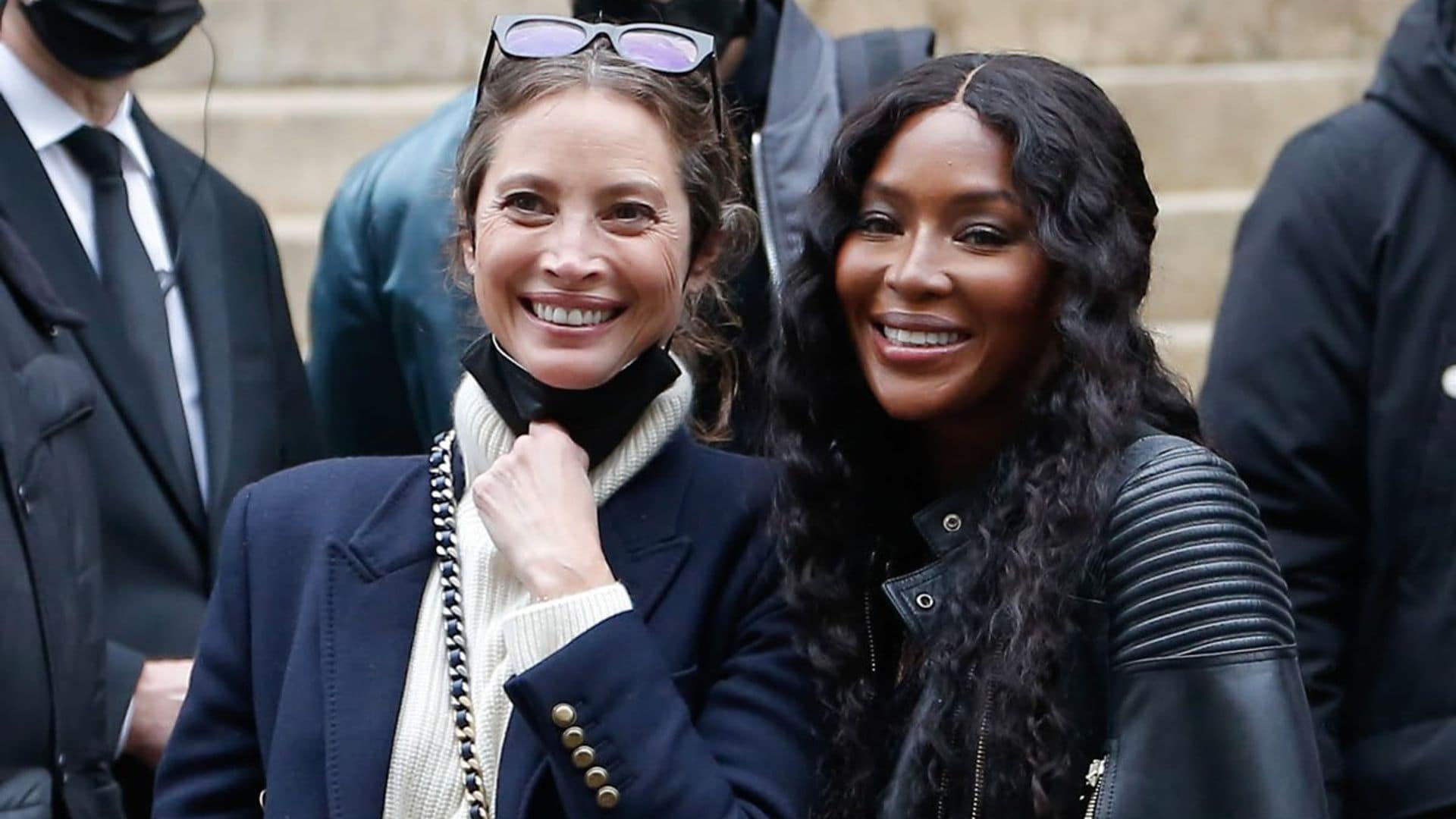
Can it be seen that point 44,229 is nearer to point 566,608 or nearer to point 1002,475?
point 566,608

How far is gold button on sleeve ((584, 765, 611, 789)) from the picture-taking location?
2.60 m

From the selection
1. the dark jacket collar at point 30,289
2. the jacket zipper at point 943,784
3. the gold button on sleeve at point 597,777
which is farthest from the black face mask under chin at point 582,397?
the dark jacket collar at point 30,289

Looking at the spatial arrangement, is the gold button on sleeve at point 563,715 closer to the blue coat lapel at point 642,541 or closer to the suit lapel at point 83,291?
the blue coat lapel at point 642,541

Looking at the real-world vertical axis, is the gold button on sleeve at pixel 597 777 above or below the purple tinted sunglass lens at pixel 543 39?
below

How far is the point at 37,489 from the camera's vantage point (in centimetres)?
339

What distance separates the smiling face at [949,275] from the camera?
2660mm

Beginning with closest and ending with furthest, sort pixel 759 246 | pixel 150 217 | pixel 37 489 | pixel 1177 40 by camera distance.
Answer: pixel 37 489 < pixel 759 246 < pixel 150 217 < pixel 1177 40

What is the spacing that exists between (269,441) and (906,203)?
168 centimetres

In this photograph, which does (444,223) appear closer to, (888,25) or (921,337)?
(921,337)

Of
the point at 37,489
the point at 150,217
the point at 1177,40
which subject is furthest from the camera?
the point at 1177,40

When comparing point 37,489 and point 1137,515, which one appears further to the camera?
point 37,489

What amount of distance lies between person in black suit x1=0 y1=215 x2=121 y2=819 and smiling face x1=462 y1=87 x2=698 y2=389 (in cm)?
87

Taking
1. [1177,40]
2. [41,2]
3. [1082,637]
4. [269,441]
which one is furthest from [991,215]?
[1177,40]

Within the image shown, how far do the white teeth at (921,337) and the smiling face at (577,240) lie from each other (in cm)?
29
